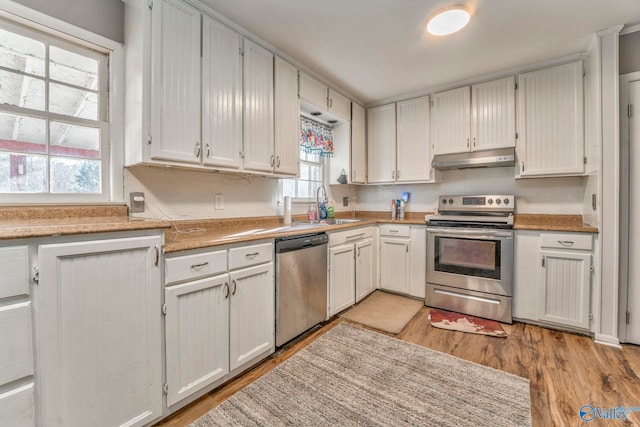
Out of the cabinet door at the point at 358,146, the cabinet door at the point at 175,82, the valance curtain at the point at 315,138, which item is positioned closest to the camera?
the cabinet door at the point at 175,82

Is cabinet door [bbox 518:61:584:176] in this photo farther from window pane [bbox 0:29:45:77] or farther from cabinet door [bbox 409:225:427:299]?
window pane [bbox 0:29:45:77]

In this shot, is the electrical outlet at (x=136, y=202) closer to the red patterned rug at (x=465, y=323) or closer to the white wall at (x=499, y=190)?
the red patterned rug at (x=465, y=323)

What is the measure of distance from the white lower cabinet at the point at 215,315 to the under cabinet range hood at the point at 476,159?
2268mm

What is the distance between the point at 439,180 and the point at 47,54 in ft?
11.8

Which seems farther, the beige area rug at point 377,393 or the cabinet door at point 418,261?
the cabinet door at point 418,261

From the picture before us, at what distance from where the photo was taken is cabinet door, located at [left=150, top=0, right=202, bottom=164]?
5.40ft

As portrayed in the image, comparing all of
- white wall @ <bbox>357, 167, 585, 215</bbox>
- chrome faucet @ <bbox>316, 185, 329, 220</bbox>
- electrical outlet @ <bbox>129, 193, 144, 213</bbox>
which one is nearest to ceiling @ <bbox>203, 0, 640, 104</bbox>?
white wall @ <bbox>357, 167, 585, 215</bbox>

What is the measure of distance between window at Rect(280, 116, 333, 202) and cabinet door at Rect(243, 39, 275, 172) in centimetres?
63

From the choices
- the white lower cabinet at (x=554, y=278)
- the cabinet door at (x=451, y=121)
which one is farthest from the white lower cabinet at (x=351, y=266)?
the white lower cabinet at (x=554, y=278)

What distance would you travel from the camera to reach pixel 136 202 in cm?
180

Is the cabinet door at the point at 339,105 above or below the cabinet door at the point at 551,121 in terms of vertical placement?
above

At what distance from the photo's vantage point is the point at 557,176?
8.70ft

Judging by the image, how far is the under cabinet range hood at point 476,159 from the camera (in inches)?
108

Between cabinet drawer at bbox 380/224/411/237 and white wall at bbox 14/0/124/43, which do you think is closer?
white wall at bbox 14/0/124/43
